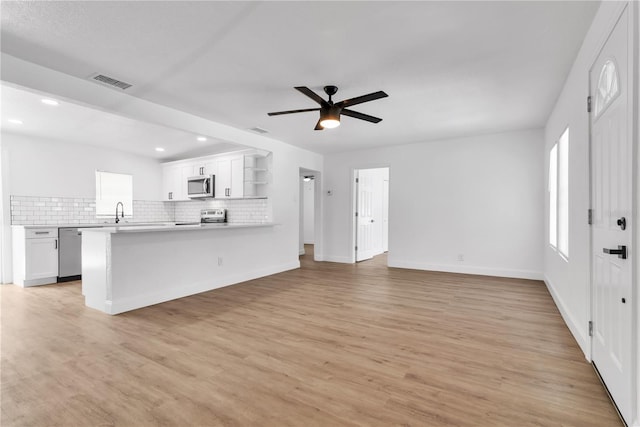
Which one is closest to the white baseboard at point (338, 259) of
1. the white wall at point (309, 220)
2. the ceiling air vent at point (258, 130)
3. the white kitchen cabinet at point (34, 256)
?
the ceiling air vent at point (258, 130)

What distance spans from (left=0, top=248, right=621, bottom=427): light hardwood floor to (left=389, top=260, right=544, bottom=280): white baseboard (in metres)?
1.49

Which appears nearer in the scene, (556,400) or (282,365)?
(556,400)

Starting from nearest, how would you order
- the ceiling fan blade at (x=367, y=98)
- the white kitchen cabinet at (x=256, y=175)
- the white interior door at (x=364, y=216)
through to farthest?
1. the ceiling fan blade at (x=367, y=98)
2. the white kitchen cabinet at (x=256, y=175)
3. the white interior door at (x=364, y=216)

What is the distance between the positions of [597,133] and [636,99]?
28.0 inches

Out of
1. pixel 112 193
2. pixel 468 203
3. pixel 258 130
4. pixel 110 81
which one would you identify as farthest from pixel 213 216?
pixel 468 203

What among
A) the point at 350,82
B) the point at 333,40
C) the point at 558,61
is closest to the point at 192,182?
the point at 350,82

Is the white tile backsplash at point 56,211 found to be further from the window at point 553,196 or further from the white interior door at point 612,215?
the window at point 553,196

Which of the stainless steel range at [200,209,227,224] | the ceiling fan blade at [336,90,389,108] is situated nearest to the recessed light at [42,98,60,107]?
the stainless steel range at [200,209,227,224]

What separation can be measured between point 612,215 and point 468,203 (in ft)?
13.3

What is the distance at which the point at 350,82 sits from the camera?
3.28 meters

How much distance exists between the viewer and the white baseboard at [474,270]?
5263 mm

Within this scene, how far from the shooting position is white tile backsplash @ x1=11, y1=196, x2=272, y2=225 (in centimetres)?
541

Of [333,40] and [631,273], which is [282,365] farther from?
[333,40]

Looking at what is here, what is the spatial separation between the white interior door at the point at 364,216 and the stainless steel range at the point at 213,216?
304 cm
